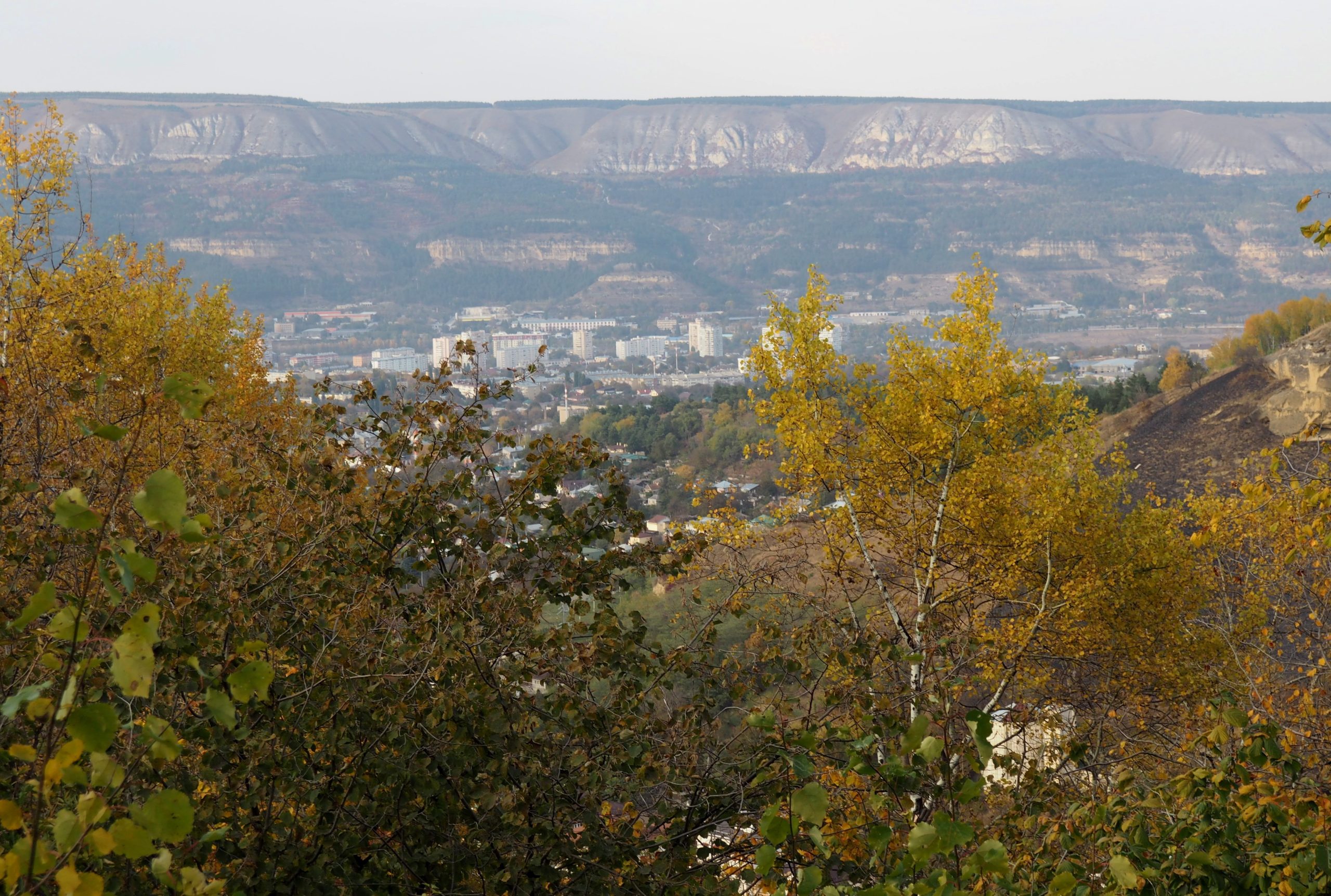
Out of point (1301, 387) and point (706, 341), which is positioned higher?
point (1301, 387)

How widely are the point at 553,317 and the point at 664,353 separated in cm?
3838

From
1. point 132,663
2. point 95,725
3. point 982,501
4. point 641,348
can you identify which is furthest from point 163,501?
point 641,348

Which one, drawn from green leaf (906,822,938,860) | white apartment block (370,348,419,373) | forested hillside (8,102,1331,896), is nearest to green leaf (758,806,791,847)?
forested hillside (8,102,1331,896)

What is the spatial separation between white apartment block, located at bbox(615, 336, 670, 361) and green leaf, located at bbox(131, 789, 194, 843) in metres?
118

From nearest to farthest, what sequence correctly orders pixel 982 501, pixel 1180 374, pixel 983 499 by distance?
Answer: pixel 982 501
pixel 983 499
pixel 1180 374

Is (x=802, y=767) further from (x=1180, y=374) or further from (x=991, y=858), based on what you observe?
(x=1180, y=374)

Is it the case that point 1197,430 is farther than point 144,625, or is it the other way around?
point 1197,430

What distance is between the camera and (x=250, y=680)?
1.71 m

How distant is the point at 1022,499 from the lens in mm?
10305

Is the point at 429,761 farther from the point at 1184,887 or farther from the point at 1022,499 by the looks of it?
the point at 1022,499

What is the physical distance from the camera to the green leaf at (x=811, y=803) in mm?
2115

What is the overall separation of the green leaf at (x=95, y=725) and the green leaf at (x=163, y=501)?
10.3 inches

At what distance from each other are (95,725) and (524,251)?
186 meters

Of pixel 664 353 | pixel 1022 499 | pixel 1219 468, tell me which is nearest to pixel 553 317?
pixel 664 353
